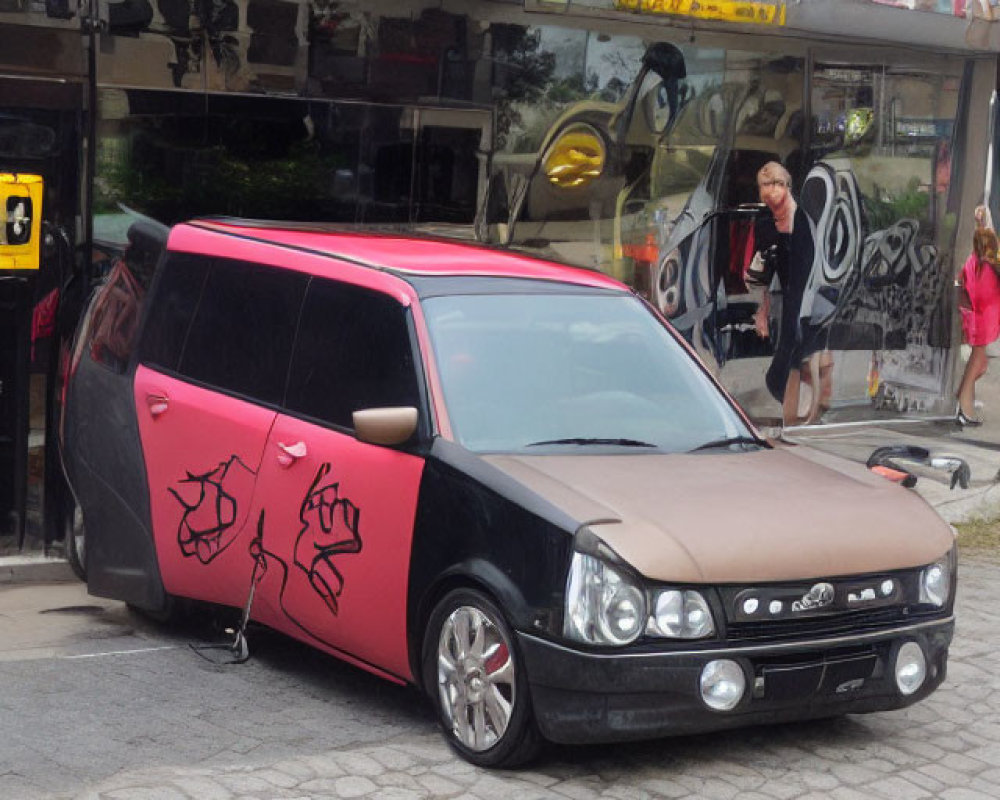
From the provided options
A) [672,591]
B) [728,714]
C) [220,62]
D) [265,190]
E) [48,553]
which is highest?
[220,62]

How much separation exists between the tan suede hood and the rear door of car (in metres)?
1.37

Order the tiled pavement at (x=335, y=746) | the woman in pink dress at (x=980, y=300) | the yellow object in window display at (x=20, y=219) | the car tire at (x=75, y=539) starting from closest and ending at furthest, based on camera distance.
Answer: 1. the tiled pavement at (x=335, y=746)
2. the car tire at (x=75, y=539)
3. the yellow object in window display at (x=20, y=219)
4. the woman in pink dress at (x=980, y=300)

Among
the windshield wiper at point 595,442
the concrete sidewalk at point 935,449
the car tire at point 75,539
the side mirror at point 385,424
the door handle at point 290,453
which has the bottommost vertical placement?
the concrete sidewalk at point 935,449

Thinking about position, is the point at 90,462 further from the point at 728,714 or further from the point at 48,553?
the point at 728,714

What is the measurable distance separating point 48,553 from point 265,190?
2.41 metres

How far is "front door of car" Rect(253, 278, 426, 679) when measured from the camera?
655cm

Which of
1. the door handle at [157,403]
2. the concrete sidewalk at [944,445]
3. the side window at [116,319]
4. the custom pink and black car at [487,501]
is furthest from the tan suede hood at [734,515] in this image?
the concrete sidewalk at [944,445]

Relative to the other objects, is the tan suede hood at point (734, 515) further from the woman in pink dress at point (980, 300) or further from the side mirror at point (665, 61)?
the woman in pink dress at point (980, 300)

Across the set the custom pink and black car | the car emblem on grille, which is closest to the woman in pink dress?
the custom pink and black car

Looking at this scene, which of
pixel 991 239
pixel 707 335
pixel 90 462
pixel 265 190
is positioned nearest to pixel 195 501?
pixel 90 462

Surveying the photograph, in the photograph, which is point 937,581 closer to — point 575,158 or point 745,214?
point 575,158

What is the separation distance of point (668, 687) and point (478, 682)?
2.20ft

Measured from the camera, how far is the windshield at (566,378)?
6.64m

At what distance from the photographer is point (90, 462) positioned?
8164 millimetres
